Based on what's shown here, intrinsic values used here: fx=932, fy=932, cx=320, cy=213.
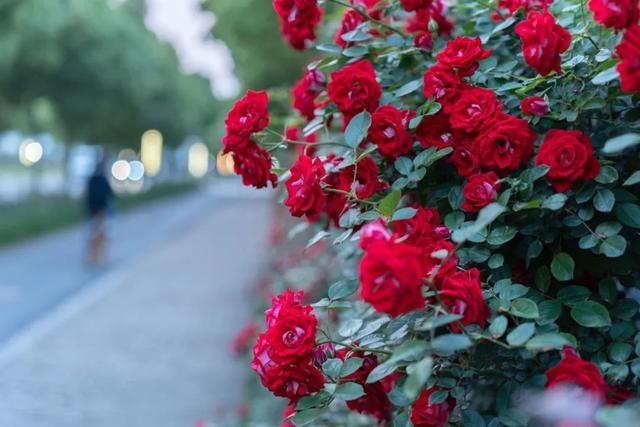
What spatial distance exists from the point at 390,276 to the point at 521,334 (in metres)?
0.34

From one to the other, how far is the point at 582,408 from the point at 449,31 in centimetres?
183

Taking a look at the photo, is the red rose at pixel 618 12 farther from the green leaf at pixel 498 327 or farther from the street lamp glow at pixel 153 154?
the street lamp glow at pixel 153 154

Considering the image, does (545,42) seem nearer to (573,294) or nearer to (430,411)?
(573,294)

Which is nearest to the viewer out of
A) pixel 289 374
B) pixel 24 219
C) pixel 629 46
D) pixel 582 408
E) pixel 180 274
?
pixel 582 408

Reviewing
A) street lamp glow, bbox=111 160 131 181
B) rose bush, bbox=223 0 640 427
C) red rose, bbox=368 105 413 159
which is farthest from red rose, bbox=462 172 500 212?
street lamp glow, bbox=111 160 131 181

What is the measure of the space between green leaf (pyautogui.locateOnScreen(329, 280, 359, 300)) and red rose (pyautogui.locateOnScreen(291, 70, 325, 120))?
712 mm

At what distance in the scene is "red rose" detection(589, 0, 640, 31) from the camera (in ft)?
5.17

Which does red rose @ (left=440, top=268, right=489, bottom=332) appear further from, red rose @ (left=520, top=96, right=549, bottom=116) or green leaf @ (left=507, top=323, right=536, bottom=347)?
red rose @ (left=520, top=96, right=549, bottom=116)

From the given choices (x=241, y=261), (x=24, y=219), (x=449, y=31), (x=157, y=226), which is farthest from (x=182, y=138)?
(x=449, y=31)

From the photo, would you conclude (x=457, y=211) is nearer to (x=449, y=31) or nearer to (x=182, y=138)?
(x=449, y=31)

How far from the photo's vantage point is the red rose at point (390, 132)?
6.88 feet

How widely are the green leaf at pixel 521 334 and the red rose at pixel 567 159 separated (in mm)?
350

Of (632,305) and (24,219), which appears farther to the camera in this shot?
(24,219)

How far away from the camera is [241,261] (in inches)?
694
